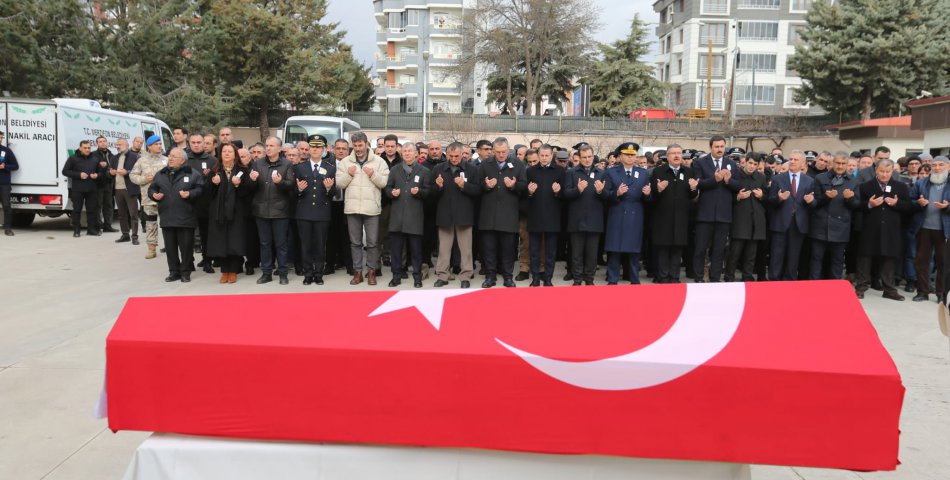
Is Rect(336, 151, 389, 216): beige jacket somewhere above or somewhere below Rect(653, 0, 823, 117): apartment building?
below

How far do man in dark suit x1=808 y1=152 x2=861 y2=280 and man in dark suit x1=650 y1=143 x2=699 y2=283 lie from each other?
1665 mm

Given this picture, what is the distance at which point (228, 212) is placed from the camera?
916 centimetres

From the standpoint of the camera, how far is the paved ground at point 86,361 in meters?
3.79

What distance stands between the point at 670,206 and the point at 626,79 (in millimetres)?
40237

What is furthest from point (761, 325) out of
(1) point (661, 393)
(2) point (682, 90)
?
(2) point (682, 90)

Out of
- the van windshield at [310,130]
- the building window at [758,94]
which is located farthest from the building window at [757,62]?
the van windshield at [310,130]

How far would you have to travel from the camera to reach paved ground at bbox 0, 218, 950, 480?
3.79 m

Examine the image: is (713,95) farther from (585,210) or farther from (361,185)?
(361,185)

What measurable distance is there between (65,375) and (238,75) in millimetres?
37357

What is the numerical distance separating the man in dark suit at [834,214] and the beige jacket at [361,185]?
5.91 meters

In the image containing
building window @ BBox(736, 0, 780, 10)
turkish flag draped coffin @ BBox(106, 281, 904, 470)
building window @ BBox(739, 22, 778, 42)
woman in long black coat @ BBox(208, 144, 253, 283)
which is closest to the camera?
turkish flag draped coffin @ BBox(106, 281, 904, 470)

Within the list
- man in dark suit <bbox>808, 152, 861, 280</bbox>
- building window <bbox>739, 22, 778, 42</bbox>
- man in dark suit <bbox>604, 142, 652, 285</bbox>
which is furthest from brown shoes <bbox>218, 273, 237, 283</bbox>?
building window <bbox>739, 22, 778, 42</bbox>

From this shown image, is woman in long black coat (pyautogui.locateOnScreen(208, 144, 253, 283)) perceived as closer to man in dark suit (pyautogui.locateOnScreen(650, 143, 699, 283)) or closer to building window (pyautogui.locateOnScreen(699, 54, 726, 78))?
man in dark suit (pyautogui.locateOnScreen(650, 143, 699, 283))

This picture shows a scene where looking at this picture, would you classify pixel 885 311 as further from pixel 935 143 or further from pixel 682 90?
pixel 682 90
